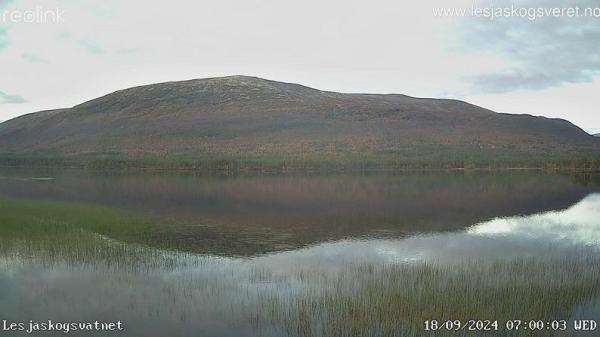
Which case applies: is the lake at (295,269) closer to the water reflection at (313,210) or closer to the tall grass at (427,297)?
the tall grass at (427,297)

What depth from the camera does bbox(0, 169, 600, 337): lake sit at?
14.8 metres

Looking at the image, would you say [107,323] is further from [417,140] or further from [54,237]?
[417,140]

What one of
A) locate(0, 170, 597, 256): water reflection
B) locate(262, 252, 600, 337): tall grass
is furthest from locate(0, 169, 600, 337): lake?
locate(0, 170, 597, 256): water reflection

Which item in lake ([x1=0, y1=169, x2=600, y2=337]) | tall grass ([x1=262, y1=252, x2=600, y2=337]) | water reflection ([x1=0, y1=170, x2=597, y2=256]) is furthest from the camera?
water reflection ([x1=0, y1=170, x2=597, y2=256])

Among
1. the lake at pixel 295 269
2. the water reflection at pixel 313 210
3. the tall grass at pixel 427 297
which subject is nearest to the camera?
the tall grass at pixel 427 297

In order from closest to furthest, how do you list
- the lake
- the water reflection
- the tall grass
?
the tall grass < the lake < the water reflection

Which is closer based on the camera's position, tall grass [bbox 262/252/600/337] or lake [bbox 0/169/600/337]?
tall grass [bbox 262/252/600/337]

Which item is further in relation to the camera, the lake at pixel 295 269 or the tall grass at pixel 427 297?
the lake at pixel 295 269

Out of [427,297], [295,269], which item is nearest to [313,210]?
[295,269]

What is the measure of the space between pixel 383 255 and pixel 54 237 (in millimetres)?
17403

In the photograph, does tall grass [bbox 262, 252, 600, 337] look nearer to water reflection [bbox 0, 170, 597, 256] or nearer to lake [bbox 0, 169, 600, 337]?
lake [bbox 0, 169, 600, 337]

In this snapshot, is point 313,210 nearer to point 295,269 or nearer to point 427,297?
point 295,269

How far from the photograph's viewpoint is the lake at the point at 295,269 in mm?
14844

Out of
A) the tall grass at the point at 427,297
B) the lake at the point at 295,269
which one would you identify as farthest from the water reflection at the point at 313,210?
the tall grass at the point at 427,297
